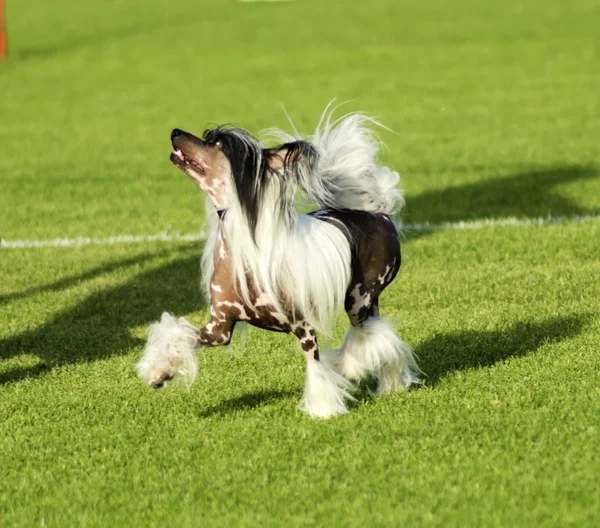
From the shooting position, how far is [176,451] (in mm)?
5273

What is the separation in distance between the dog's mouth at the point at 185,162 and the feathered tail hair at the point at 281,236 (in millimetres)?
151

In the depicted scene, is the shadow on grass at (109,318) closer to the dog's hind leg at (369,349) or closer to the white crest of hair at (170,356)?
the white crest of hair at (170,356)

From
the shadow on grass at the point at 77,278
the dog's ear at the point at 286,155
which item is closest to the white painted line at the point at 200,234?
the shadow on grass at the point at 77,278

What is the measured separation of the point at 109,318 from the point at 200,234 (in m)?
2.84

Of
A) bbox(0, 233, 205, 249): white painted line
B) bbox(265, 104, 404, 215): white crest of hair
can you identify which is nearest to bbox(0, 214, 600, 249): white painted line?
bbox(0, 233, 205, 249): white painted line

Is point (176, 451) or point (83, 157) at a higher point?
point (176, 451)

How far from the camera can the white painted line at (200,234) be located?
10531 millimetres

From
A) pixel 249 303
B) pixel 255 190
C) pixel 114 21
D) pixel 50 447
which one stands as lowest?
pixel 114 21

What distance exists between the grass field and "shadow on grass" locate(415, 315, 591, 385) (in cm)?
2

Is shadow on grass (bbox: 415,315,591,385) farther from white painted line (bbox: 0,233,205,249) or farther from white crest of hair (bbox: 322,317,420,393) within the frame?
white painted line (bbox: 0,233,205,249)

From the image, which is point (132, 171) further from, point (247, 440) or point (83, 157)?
point (247, 440)

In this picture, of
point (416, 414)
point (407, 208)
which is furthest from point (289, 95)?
point (416, 414)

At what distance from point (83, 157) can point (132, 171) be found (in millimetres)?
1425

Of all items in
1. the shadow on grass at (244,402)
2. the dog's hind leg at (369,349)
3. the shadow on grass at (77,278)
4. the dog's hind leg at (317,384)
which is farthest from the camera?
the shadow on grass at (77,278)
